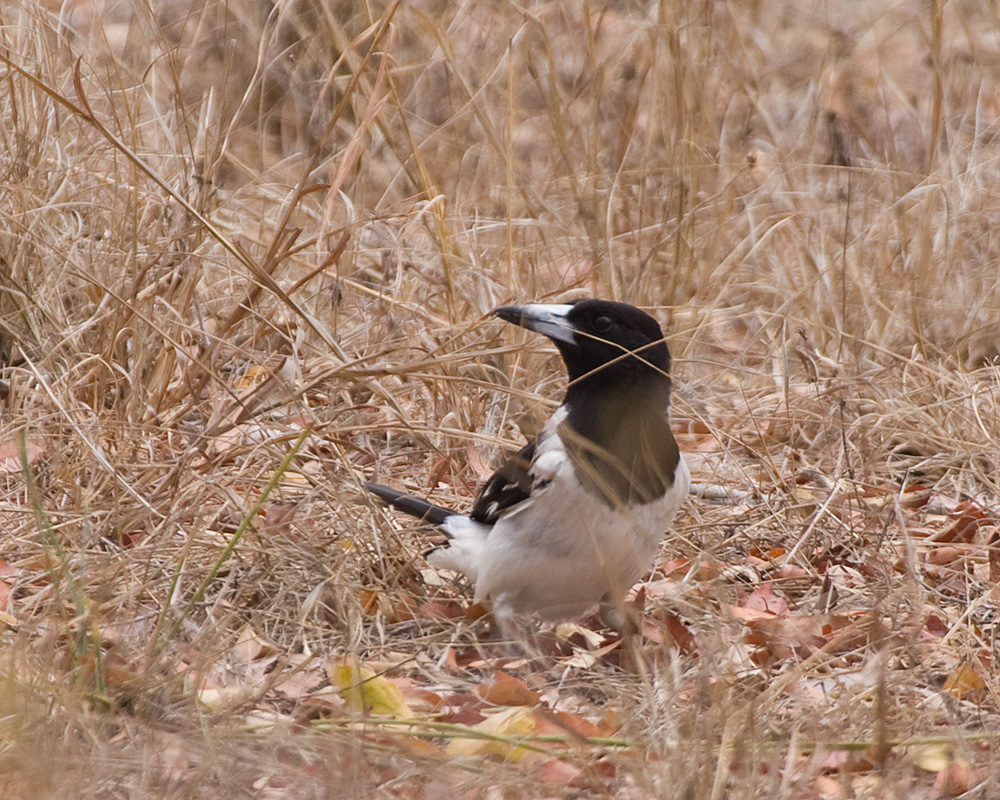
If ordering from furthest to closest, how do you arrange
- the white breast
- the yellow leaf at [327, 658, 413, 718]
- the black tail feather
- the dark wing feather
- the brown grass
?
1. the black tail feather
2. the dark wing feather
3. the white breast
4. the yellow leaf at [327, 658, 413, 718]
5. the brown grass

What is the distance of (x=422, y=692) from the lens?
2930 mm

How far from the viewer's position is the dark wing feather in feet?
11.2

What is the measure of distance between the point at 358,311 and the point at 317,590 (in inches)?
84.1

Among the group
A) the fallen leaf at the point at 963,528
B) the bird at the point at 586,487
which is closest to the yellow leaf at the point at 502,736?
the bird at the point at 586,487

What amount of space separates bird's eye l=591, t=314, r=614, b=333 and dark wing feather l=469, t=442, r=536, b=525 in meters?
0.36

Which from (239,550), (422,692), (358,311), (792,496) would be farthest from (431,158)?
(422,692)

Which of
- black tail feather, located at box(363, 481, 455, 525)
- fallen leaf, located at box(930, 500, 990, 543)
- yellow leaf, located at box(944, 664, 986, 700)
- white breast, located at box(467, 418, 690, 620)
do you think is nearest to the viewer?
yellow leaf, located at box(944, 664, 986, 700)

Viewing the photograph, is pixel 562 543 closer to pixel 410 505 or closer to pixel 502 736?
pixel 410 505

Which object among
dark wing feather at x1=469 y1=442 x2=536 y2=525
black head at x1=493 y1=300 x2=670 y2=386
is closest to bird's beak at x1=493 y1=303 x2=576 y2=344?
black head at x1=493 y1=300 x2=670 y2=386

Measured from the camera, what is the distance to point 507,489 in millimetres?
3500

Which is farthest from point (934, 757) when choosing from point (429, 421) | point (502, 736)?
point (429, 421)

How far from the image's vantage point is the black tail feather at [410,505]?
3693mm

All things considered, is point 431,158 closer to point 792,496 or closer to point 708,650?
point 792,496

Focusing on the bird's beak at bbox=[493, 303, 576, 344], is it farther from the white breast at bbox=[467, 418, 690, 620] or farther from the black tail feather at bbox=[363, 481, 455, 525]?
the black tail feather at bbox=[363, 481, 455, 525]
